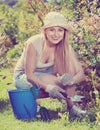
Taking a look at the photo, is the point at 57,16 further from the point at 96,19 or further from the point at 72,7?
the point at 72,7

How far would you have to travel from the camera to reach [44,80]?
5520 millimetres

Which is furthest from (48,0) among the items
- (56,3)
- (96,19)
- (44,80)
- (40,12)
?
(44,80)

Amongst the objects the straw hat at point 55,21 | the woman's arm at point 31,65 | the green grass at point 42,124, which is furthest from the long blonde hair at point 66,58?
the green grass at point 42,124

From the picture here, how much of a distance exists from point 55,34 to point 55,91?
2.15 ft

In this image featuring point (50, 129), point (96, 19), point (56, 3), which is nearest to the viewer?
point (50, 129)

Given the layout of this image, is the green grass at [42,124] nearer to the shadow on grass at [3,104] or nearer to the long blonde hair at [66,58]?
the shadow on grass at [3,104]

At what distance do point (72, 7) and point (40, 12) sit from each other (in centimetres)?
51

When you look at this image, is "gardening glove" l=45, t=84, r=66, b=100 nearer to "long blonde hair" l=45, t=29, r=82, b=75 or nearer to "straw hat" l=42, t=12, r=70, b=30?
"long blonde hair" l=45, t=29, r=82, b=75

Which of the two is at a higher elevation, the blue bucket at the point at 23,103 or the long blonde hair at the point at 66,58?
the long blonde hair at the point at 66,58

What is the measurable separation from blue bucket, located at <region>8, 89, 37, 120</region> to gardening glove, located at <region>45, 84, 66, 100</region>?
25cm

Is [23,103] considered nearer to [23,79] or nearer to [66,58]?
[23,79]

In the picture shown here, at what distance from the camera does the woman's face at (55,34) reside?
5.47 metres

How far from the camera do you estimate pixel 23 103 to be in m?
5.49

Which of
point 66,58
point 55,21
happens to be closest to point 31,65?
point 66,58
